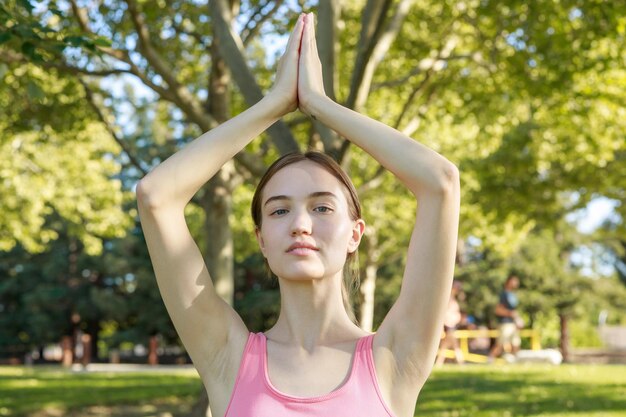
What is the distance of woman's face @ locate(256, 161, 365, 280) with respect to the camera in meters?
2.18

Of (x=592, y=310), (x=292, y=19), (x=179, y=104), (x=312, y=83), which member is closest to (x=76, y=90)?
(x=292, y=19)

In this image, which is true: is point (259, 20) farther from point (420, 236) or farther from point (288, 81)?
point (420, 236)

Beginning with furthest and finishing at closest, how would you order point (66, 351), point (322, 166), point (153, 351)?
point (66, 351) < point (153, 351) < point (322, 166)

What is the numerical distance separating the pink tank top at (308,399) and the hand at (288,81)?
0.63 metres

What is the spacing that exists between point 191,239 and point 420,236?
563 mm

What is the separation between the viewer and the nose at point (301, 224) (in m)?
2.16

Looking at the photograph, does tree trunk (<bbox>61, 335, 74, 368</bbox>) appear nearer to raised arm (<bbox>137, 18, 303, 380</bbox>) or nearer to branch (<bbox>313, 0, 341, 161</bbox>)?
branch (<bbox>313, 0, 341, 161</bbox>)

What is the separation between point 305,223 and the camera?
7.11 ft

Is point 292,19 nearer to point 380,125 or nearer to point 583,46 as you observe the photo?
point 583,46

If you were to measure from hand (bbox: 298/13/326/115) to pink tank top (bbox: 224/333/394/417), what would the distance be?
0.63m

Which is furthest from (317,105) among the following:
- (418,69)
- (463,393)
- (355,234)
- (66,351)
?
(66,351)

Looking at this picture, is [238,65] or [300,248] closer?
[300,248]

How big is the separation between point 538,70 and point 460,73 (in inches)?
73.5

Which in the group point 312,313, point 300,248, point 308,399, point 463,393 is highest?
point 463,393
